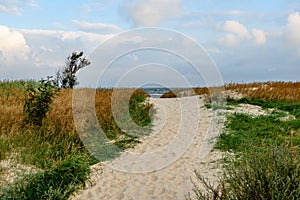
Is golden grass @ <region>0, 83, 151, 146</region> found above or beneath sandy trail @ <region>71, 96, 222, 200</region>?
above

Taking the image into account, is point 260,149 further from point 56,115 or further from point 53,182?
point 56,115

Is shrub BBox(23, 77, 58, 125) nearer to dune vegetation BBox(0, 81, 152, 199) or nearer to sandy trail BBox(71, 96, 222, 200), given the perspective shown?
dune vegetation BBox(0, 81, 152, 199)

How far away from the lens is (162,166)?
7.75 meters

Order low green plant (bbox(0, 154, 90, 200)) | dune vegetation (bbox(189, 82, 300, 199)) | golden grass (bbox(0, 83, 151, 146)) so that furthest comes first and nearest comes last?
golden grass (bbox(0, 83, 151, 146))
low green plant (bbox(0, 154, 90, 200))
dune vegetation (bbox(189, 82, 300, 199))

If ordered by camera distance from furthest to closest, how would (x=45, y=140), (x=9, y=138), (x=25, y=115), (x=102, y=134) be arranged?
(x=102, y=134), (x=25, y=115), (x=45, y=140), (x=9, y=138)

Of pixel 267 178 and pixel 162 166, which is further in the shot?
pixel 162 166

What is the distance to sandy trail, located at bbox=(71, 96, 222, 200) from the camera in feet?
20.5

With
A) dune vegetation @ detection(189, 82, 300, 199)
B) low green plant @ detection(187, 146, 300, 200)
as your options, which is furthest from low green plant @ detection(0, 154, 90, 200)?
low green plant @ detection(187, 146, 300, 200)

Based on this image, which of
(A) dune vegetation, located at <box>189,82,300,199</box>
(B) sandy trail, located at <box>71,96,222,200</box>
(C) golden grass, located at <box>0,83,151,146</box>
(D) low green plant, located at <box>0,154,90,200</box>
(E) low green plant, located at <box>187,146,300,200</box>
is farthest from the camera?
(C) golden grass, located at <box>0,83,151,146</box>

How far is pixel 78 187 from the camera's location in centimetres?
631

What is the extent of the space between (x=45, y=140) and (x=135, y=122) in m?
3.75

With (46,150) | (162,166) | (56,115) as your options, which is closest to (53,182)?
(46,150)

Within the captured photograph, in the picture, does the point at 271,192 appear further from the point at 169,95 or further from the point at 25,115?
the point at 169,95

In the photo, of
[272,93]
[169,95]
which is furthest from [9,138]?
[169,95]
